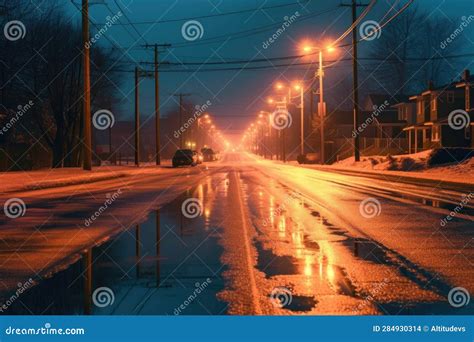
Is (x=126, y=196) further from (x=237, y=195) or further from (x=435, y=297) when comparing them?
(x=435, y=297)

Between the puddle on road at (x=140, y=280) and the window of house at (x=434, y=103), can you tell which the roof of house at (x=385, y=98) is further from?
the puddle on road at (x=140, y=280)

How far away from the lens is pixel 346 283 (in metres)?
8.15

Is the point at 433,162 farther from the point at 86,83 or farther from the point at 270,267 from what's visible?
the point at 270,267

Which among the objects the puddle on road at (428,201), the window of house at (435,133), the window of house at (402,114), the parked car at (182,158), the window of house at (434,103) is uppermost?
the window of house at (402,114)

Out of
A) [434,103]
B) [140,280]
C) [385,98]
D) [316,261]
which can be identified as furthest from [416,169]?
[385,98]

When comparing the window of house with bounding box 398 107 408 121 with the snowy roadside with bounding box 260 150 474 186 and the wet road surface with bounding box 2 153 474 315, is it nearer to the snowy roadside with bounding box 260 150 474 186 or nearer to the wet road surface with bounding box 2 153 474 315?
the snowy roadside with bounding box 260 150 474 186

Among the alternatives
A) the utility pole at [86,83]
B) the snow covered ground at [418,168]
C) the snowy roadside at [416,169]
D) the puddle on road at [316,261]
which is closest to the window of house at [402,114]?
the snowy roadside at [416,169]

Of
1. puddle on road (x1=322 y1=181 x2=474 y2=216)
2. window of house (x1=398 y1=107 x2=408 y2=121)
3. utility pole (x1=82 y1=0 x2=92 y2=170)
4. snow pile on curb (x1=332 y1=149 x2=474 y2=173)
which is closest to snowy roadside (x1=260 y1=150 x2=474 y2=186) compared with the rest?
snow pile on curb (x1=332 y1=149 x2=474 y2=173)

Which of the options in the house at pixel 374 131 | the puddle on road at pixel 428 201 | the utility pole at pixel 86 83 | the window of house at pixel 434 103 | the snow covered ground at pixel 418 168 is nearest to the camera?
the puddle on road at pixel 428 201

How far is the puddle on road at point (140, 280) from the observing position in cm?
683

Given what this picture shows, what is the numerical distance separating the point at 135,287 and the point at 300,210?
1049 cm

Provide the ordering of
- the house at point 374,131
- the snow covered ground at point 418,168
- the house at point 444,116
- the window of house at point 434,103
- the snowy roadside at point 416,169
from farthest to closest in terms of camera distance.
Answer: the house at point 374,131 < the window of house at point 434,103 < the house at point 444,116 < the snow covered ground at point 418,168 < the snowy roadside at point 416,169

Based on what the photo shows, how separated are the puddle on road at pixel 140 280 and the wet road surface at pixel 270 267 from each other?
0.05ft

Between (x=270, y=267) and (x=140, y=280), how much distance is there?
1.92 metres
